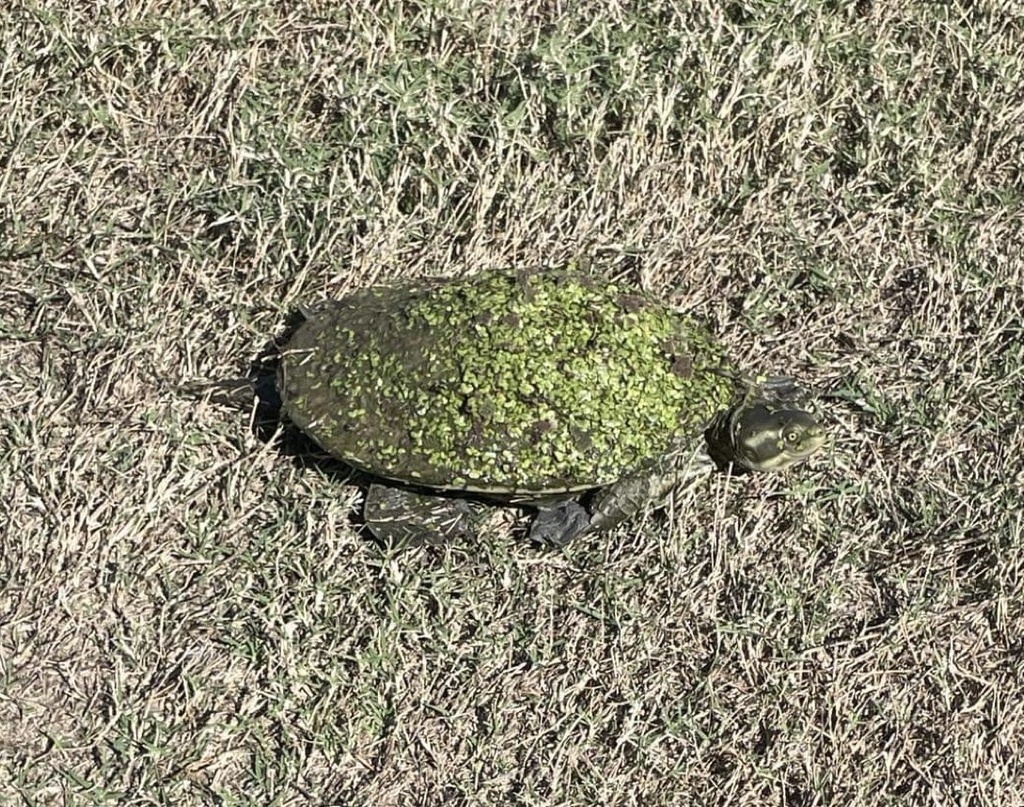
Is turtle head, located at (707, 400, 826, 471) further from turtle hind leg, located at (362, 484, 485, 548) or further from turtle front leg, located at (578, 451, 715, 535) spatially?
turtle hind leg, located at (362, 484, 485, 548)

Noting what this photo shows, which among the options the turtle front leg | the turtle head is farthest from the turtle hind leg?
the turtle head

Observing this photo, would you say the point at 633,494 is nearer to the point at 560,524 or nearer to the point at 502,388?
the point at 560,524

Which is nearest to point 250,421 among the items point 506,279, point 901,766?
point 506,279

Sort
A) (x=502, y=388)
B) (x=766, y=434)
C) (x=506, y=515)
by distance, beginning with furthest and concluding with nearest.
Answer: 1. (x=506, y=515)
2. (x=766, y=434)
3. (x=502, y=388)

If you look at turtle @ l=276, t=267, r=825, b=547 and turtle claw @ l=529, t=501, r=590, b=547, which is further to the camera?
turtle claw @ l=529, t=501, r=590, b=547

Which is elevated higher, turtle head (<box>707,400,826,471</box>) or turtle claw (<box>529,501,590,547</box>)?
turtle head (<box>707,400,826,471</box>)

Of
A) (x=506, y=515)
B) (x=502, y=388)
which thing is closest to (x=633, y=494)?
(x=506, y=515)

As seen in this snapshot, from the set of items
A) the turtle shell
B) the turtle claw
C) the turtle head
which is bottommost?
the turtle claw

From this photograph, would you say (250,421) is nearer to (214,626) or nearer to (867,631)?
(214,626)
